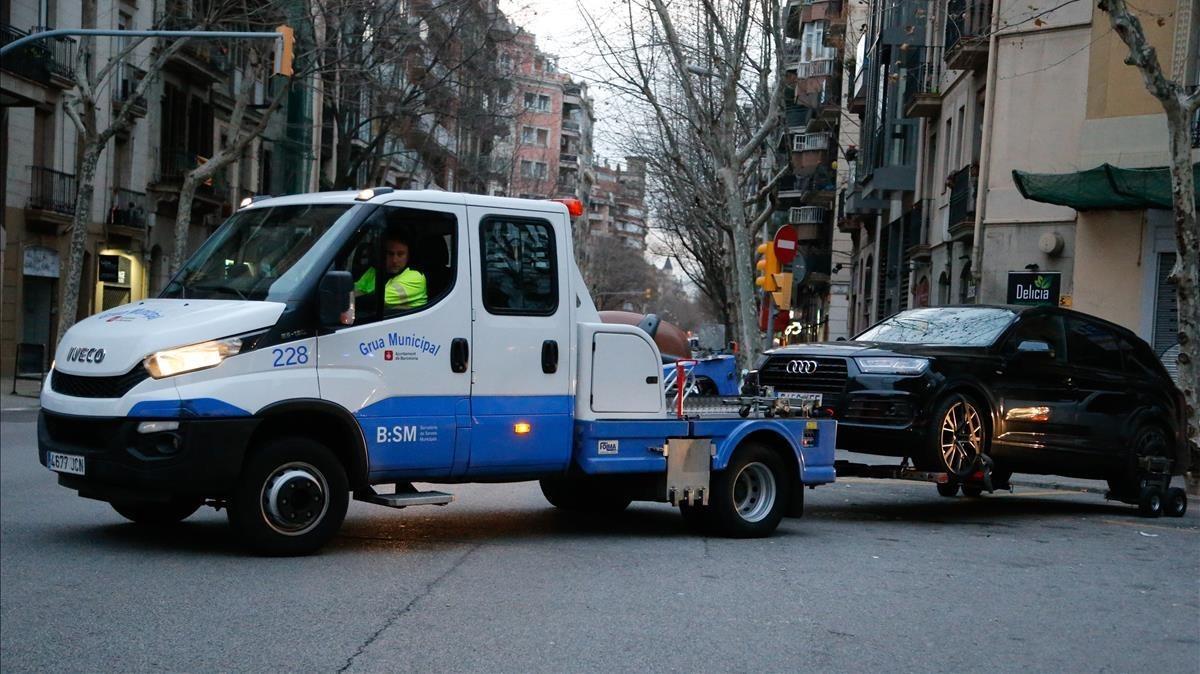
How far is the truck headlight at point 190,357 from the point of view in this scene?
8.37 meters

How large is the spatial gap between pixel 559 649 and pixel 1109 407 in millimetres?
8446

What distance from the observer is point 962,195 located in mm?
30062

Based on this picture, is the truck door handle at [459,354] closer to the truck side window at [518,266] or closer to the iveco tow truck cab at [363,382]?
the iveco tow truck cab at [363,382]

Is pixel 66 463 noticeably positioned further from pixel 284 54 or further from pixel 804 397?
pixel 284 54

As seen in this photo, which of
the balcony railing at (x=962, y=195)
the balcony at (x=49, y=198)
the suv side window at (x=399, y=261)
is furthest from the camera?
the balcony at (x=49, y=198)

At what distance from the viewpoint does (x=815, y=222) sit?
234ft

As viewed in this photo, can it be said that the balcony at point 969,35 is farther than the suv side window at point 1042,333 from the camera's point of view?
Yes

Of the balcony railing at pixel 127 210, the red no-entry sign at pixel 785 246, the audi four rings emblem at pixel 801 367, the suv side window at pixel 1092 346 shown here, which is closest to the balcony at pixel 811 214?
the balcony railing at pixel 127 210

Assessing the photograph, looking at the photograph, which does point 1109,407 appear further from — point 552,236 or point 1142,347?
point 552,236

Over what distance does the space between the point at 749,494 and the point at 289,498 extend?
391 centimetres

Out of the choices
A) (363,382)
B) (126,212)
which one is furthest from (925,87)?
(363,382)

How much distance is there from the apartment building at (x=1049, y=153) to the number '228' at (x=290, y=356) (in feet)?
50.0

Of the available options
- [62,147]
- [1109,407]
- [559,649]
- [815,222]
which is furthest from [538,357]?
[815,222]

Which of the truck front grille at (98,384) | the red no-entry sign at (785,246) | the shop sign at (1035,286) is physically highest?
the red no-entry sign at (785,246)
